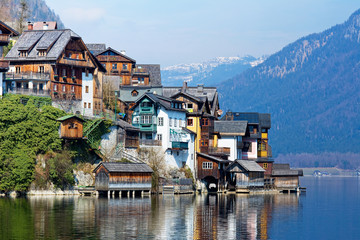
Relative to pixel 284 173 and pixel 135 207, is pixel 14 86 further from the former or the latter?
pixel 284 173

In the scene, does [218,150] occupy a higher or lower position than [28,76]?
lower

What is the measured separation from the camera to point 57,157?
98.1 metres

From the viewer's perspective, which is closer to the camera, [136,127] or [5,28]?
[5,28]

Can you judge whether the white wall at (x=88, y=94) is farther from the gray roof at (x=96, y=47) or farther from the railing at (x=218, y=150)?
the gray roof at (x=96, y=47)

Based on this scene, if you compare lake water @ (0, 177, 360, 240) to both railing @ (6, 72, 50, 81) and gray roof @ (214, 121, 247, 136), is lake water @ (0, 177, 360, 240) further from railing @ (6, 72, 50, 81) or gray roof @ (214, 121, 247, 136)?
gray roof @ (214, 121, 247, 136)

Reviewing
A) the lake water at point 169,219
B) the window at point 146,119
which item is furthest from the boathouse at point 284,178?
the lake water at point 169,219

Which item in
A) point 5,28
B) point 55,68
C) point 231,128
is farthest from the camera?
point 231,128

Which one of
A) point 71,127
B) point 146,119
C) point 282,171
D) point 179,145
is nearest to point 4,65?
point 71,127

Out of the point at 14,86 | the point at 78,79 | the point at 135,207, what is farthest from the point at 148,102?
the point at 135,207

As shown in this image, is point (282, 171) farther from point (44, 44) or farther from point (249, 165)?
point (44, 44)

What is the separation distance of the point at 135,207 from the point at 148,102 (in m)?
32.4

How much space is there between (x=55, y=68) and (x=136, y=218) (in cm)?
4225

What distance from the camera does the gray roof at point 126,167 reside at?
101 metres

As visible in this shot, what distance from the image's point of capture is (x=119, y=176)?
101m
